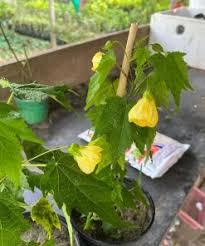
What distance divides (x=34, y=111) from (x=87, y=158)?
0.72m

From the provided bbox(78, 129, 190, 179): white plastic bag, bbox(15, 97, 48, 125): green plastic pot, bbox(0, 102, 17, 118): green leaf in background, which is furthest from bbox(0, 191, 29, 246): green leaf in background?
bbox(15, 97, 48, 125): green plastic pot

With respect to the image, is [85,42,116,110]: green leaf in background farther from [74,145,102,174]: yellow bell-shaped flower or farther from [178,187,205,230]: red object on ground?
[178,187,205,230]: red object on ground

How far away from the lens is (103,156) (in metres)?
0.47

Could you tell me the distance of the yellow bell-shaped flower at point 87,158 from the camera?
0.39 meters

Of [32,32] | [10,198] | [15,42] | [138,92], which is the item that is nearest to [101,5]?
[32,32]

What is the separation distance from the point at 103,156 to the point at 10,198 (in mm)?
154

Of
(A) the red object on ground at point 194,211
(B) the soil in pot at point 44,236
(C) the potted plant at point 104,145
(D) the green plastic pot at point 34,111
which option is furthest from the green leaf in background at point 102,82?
(A) the red object on ground at point 194,211

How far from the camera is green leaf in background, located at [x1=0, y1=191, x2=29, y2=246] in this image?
334 mm

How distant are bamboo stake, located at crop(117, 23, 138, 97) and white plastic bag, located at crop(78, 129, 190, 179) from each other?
358 mm

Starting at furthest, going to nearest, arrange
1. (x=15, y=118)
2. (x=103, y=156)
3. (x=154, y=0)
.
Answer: (x=154, y=0)
(x=103, y=156)
(x=15, y=118)

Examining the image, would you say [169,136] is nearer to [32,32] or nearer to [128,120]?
[128,120]

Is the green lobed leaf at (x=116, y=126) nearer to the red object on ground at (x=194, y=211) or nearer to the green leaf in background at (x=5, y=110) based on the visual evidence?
the green leaf in background at (x=5, y=110)

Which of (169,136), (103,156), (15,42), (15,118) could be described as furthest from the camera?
(15,42)

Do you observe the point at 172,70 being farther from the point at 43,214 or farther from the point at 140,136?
the point at 43,214
